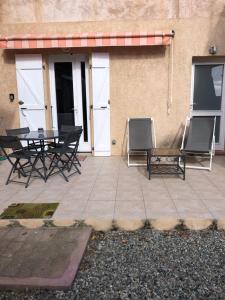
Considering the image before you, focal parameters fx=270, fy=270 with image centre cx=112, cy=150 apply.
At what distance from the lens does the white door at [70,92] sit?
21.1ft

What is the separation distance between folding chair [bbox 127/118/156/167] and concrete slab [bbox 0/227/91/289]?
282cm

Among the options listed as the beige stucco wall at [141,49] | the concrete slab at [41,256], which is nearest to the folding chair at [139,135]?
the beige stucco wall at [141,49]

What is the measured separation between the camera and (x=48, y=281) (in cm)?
228

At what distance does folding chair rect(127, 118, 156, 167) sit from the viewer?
5.70 metres

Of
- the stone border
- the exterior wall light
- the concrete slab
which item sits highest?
the exterior wall light

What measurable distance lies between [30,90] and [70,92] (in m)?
0.93

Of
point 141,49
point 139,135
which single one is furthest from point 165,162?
point 141,49

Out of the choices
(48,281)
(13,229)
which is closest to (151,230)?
(48,281)

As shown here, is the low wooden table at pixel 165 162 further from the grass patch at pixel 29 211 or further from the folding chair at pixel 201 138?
the grass patch at pixel 29 211

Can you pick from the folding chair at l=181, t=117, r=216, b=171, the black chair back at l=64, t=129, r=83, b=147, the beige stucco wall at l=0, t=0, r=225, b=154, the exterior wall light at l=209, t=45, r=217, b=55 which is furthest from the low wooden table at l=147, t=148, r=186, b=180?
the exterior wall light at l=209, t=45, r=217, b=55

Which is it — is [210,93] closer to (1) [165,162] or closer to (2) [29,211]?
(1) [165,162]

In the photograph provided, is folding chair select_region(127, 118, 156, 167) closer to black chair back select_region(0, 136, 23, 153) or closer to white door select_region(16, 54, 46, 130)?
white door select_region(16, 54, 46, 130)

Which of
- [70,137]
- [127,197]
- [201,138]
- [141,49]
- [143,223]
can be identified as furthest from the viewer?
[141,49]

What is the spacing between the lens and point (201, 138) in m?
5.47
